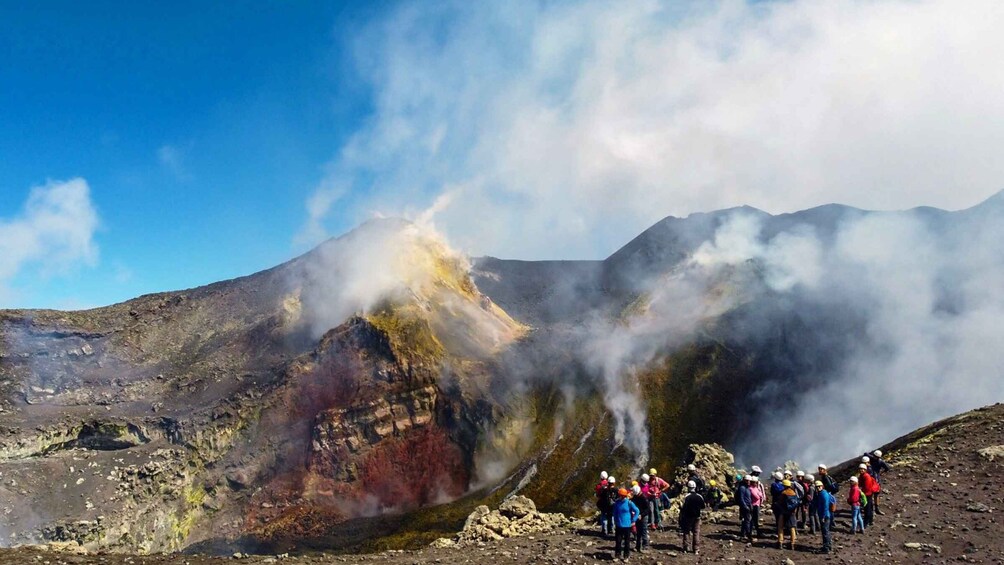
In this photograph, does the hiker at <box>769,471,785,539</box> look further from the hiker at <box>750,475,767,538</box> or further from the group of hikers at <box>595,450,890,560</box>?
the hiker at <box>750,475,767,538</box>

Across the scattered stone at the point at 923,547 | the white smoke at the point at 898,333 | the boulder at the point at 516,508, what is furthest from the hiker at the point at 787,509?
the white smoke at the point at 898,333

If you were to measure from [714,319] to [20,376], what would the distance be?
346 feet

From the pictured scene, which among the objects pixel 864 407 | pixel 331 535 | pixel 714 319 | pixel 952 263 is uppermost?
pixel 952 263

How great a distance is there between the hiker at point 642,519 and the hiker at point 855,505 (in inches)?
293

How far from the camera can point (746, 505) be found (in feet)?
71.6

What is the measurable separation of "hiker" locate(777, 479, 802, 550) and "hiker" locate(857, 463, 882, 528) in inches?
133

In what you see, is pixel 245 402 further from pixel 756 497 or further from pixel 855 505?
pixel 855 505

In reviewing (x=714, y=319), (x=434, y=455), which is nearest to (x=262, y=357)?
(x=434, y=455)

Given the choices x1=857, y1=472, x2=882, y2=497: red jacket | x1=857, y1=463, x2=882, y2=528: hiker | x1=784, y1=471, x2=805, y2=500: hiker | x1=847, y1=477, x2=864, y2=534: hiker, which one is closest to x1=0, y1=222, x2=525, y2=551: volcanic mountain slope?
x1=784, y1=471, x2=805, y2=500: hiker

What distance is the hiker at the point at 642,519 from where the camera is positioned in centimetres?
2072

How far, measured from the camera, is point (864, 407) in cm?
8088

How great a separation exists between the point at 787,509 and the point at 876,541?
3.60m

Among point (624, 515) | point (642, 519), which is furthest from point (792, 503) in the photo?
point (624, 515)

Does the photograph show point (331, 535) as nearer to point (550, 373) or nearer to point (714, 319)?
point (550, 373)
